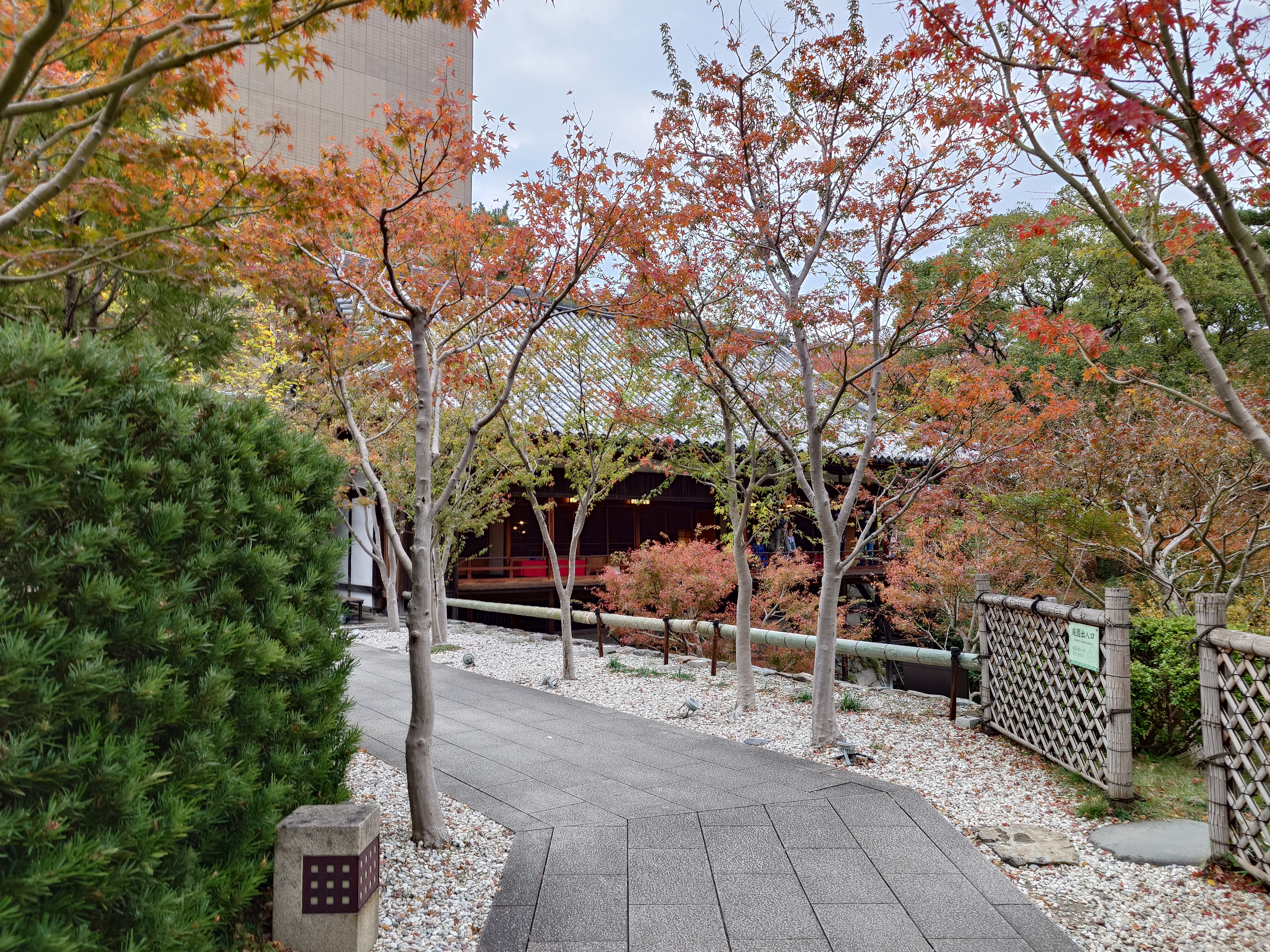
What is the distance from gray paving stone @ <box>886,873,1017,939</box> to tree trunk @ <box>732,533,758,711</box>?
12.9 ft

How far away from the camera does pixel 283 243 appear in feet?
16.5

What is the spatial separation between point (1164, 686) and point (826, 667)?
2.58 metres

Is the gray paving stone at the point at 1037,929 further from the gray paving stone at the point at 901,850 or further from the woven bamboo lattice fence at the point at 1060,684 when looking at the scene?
the woven bamboo lattice fence at the point at 1060,684

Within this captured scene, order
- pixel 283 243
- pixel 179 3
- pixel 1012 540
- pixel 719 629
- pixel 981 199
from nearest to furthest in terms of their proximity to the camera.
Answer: pixel 179 3
pixel 283 243
pixel 981 199
pixel 1012 540
pixel 719 629

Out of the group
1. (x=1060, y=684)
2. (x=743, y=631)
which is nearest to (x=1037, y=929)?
(x=1060, y=684)

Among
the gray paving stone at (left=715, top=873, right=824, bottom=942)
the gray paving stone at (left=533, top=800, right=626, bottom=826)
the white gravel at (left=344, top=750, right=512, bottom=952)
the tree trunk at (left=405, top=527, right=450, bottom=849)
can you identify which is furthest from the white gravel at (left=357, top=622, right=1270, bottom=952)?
the tree trunk at (left=405, top=527, right=450, bottom=849)

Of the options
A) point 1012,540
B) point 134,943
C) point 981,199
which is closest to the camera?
point 134,943

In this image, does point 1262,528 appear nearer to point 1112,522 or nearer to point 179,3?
point 1112,522

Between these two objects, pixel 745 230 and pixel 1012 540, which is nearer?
pixel 745 230

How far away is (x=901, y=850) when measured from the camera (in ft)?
14.2

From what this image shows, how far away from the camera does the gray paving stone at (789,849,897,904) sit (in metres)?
3.80

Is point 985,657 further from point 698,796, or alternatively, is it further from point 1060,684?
point 698,796

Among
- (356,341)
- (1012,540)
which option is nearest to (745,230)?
(356,341)

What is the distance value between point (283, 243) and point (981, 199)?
18.0ft
